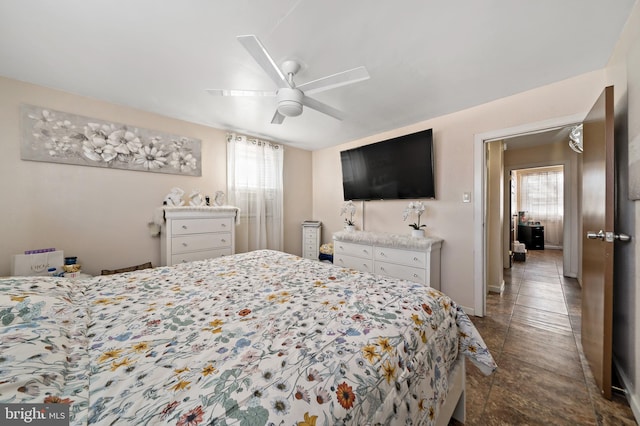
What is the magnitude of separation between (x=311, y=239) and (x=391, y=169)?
1.86 meters

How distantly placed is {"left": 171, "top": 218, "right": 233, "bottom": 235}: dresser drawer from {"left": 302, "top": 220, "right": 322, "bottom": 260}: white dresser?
154cm

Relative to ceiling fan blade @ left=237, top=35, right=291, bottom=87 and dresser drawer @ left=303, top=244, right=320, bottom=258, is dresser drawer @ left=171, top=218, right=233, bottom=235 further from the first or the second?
ceiling fan blade @ left=237, top=35, right=291, bottom=87

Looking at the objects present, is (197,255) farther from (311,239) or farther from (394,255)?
(394,255)

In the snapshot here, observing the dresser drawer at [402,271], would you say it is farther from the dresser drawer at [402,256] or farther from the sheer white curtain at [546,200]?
the sheer white curtain at [546,200]

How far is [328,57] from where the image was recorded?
5.65 feet

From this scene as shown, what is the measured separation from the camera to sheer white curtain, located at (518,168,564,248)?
6324mm

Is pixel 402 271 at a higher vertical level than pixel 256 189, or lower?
lower

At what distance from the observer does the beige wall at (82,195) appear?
206 cm

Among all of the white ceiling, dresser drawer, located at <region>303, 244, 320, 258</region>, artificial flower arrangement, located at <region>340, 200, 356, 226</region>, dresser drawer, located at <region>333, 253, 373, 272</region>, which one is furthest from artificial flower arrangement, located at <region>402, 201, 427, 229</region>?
dresser drawer, located at <region>303, 244, 320, 258</region>

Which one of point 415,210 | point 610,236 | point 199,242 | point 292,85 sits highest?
point 292,85

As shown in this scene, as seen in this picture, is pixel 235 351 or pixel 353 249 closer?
pixel 235 351

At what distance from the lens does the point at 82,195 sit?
2.38 metres

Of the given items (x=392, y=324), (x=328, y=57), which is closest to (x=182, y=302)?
(x=392, y=324)

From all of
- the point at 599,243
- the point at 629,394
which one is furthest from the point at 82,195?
the point at 629,394
